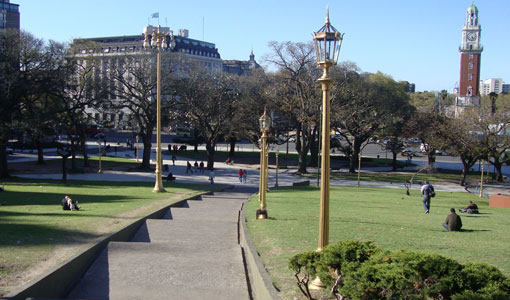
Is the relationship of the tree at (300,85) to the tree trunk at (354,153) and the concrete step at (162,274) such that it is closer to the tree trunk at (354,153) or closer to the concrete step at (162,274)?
the tree trunk at (354,153)

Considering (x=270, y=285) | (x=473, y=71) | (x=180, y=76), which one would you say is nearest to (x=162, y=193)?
(x=270, y=285)

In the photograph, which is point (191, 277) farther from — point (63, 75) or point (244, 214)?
point (63, 75)

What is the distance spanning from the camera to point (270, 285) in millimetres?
7805

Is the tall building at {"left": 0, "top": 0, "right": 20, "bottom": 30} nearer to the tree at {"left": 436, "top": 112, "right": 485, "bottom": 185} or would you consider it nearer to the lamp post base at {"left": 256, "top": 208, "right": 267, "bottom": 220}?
the tree at {"left": 436, "top": 112, "right": 485, "bottom": 185}

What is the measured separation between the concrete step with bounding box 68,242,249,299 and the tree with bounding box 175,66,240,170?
115 ft

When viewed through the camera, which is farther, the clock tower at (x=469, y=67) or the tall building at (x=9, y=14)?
the clock tower at (x=469, y=67)

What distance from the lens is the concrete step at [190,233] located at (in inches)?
488

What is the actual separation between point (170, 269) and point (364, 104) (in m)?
44.2

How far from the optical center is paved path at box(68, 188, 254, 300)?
8.56 metres

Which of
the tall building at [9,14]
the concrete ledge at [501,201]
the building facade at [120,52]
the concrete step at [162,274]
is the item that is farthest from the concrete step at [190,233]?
the tall building at [9,14]

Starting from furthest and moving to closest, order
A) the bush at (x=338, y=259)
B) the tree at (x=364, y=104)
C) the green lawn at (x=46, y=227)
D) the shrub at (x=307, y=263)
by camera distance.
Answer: the tree at (x=364, y=104) < the green lawn at (x=46, y=227) < the shrub at (x=307, y=263) < the bush at (x=338, y=259)

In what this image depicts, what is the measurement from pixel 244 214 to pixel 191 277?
8609 mm

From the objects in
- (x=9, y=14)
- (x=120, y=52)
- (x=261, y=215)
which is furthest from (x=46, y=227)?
(x=9, y=14)

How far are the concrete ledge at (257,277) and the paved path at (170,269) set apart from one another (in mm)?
160
